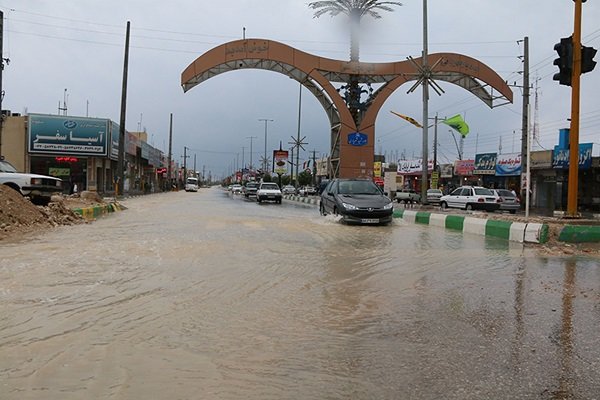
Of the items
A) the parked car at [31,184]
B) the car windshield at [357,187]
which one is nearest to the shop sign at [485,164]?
the car windshield at [357,187]

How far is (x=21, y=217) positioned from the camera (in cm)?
1239

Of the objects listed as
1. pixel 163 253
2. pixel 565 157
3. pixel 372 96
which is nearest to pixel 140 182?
pixel 372 96

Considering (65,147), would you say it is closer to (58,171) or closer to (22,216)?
(58,171)

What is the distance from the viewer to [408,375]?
359 cm

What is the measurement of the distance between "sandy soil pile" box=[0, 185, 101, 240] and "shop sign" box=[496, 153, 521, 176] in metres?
32.7

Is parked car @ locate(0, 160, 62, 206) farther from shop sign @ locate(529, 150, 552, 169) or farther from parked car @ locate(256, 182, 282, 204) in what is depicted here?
shop sign @ locate(529, 150, 552, 169)

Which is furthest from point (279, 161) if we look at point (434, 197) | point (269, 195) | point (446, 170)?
point (269, 195)

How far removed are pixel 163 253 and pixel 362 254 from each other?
3453mm

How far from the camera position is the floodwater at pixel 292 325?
343 cm

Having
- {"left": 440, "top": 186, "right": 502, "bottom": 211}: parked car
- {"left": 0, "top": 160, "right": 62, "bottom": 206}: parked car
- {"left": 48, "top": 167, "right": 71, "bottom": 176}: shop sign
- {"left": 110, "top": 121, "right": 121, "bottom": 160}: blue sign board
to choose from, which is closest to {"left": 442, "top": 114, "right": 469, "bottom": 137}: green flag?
{"left": 440, "top": 186, "right": 502, "bottom": 211}: parked car

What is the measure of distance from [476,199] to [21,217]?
23517mm

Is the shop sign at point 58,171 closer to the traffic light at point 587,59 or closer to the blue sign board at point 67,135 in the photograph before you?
the blue sign board at point 67,135

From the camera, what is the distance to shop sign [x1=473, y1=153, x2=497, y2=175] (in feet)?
139

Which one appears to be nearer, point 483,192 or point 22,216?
point 22,216
